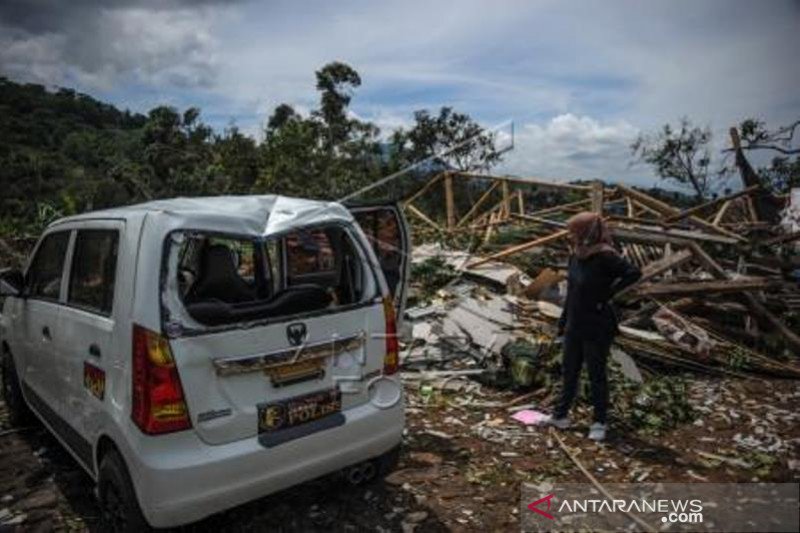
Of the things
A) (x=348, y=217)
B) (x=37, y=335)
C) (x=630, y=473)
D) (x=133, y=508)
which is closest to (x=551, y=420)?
(x=630, y=473)

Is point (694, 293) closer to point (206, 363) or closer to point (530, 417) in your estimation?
point (530, 417)

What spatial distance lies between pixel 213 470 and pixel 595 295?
313 cm

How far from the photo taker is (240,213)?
126 inches

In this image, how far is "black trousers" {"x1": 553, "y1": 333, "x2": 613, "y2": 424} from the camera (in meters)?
4.76

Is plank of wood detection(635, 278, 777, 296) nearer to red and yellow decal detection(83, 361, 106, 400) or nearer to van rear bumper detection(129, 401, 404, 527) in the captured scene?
van rear bumper detection(129, 401, 404, 527)

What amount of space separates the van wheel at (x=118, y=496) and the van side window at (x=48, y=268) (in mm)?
1402

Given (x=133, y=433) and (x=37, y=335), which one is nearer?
(x=133, y=433)

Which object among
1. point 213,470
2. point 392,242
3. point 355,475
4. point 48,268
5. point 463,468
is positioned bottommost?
point 463,468

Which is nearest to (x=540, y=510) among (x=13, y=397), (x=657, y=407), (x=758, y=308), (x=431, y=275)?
(x=657, y=407)

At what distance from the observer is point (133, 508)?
2.93 meters

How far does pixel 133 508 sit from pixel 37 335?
6.19 feet

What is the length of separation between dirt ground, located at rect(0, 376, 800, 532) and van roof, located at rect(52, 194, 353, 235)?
70.8 inches

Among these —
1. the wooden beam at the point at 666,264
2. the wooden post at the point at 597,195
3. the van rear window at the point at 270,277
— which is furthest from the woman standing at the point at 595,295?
the wooden post at the point at 597,195

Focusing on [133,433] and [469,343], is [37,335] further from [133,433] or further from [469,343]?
[469,343]
